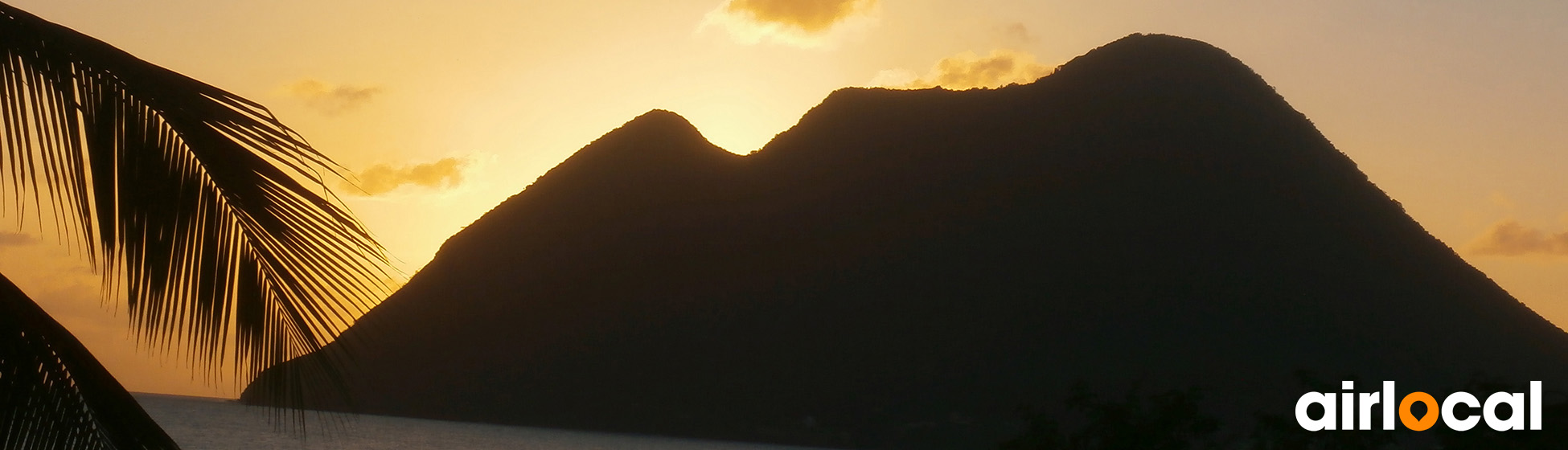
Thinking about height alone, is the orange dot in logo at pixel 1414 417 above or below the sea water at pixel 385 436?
above

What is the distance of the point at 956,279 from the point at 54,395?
489 feet

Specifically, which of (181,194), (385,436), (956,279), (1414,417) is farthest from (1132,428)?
(956,279)

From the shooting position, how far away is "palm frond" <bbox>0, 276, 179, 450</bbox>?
353cm

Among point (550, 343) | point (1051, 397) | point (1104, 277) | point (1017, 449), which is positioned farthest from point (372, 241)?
point (550, 343)

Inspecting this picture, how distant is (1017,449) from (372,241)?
348 inches

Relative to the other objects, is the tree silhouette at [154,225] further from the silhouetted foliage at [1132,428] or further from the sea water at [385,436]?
the sea water at [385,436]

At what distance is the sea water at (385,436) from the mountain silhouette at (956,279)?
339 cm

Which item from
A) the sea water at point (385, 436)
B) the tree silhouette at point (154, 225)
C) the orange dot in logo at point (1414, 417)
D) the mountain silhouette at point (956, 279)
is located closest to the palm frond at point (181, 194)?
the tree silhouette at point (154, 225)

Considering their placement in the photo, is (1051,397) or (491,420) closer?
(1051,397)

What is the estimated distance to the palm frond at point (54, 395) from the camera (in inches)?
139

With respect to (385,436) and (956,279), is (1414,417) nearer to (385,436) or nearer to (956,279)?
(385,436)

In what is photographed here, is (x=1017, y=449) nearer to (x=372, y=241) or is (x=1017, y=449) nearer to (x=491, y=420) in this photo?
(x=372, y=241)

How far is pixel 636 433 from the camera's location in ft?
504

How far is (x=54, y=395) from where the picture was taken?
146 inches
